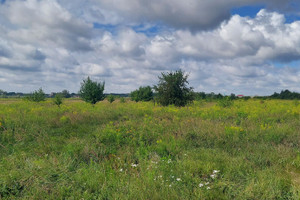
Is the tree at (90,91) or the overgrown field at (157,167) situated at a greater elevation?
the tree at (90,91)

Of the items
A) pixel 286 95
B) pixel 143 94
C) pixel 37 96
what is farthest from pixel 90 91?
pixel 286 95

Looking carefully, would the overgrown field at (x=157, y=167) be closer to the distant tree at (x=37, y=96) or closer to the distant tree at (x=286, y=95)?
the distant tree at (x=37, y=96)

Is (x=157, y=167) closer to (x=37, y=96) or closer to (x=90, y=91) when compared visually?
(x=90, y=91)

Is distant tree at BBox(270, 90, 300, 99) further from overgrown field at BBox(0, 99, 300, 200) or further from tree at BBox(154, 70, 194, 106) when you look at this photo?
overgrown field at BBox(0, 99, 300, 200)

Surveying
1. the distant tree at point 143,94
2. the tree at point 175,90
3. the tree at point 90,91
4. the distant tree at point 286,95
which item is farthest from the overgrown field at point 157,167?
the distant tree at point 286,95

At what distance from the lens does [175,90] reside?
18047 mm

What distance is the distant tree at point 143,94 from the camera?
1661 inches

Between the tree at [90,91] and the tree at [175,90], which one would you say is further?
the tree at [90,91]

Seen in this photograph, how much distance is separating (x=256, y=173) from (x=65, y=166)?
4192 mm

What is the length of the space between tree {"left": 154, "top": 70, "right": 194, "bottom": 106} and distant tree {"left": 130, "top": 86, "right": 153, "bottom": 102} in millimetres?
22971

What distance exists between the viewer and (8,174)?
3.97 m

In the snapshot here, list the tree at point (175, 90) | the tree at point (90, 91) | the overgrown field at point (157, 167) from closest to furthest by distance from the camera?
the overgrown field at point (157, 167) < the tree at point (175, 90) < the tree at point (90, 91)

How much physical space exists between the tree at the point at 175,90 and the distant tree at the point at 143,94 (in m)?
23.0

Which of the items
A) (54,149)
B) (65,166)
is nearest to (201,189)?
(65,166)
